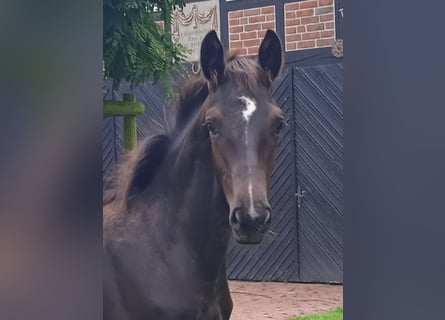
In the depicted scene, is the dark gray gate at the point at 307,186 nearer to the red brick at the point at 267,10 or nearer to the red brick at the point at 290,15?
the red brick at the point at 290,15

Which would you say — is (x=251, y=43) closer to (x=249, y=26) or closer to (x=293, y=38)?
(x=249, y=26)

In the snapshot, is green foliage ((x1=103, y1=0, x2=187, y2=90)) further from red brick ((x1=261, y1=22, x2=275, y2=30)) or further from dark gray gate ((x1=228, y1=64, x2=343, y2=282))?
red brick ((x1=261, y1=22, x2=275, y2=30))

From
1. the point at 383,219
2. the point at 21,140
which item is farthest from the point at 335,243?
the point at 21,140

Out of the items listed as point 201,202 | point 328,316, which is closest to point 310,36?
point 328,316

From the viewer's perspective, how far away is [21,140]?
1282 mm

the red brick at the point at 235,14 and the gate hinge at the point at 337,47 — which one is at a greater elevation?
the red brick at the point at 235,14

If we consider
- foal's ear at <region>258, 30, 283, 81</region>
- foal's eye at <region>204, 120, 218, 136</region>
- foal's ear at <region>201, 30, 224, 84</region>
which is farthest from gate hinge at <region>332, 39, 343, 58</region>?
foal's eye at <region>204, 120, 218, 136</region>

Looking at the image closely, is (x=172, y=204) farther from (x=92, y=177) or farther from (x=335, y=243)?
(x=335, y=243)

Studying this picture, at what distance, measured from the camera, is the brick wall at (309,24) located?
8.16m

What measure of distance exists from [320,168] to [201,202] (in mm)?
5548

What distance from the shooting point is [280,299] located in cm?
750

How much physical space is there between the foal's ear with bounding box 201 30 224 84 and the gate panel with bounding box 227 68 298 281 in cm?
544

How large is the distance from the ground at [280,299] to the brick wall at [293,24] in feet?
8.64

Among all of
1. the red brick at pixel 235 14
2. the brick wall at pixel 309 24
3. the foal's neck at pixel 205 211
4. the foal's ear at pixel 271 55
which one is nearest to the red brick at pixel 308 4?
the brick wall at pixel 309 24
